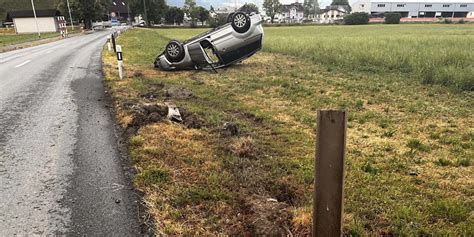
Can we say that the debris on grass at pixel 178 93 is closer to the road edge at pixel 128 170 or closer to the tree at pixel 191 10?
the road edge at pixel 128 170

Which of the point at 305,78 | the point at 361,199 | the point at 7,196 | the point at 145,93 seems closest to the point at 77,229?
the point at 7,196

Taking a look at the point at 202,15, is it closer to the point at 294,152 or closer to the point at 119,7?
the point at 119,7

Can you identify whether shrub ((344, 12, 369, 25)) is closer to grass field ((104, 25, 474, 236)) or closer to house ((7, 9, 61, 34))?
house ((7, 9, 61, 34))

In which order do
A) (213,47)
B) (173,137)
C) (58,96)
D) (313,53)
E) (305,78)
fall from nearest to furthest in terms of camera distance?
(173,137), (58,96), (305,78), (213,47), (313,53)

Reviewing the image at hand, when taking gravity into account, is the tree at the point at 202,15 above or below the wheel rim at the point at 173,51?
above

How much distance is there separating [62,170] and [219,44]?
9282 mm

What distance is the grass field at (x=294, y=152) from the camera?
3.31 meters

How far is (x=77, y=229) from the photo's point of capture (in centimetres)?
311

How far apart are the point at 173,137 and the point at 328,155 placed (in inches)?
144

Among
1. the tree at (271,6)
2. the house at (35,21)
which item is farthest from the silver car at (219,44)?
the tree at (271,6)

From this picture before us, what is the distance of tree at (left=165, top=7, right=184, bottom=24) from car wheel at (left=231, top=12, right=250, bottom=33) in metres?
86.4

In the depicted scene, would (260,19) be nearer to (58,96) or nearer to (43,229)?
(58,96)

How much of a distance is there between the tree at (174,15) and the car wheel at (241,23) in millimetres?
86393

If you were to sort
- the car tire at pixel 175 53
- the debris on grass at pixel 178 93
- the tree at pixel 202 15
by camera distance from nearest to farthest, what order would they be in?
the debris on grass at pixel 178 93 → the car tire at pixel 175 53 → the tree at pixel 202 15
